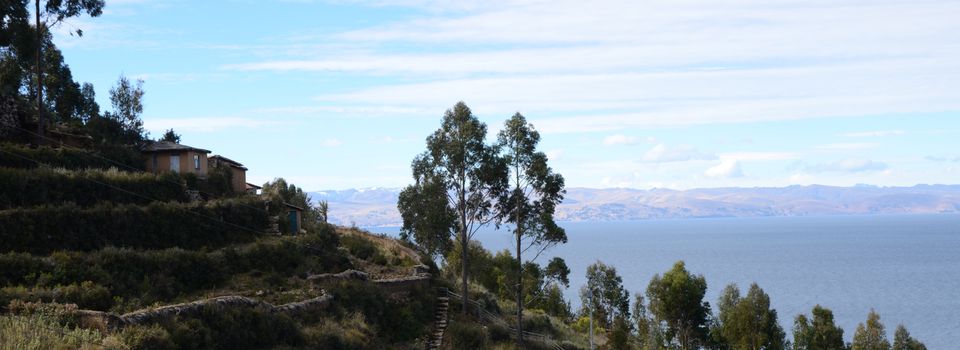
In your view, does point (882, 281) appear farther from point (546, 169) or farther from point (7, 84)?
point (7, 84)

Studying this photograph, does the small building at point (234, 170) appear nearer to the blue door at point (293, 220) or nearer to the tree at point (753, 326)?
the blue door at point (293, 220)

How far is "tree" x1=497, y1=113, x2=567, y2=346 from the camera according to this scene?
2012 inches

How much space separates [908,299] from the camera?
140625mm

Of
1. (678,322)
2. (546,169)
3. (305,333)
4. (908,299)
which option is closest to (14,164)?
(305,333)

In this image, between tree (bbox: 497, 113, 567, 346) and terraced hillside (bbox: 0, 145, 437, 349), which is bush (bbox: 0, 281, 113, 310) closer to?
terraced hillside (bbox: 0, 145, 437, 349)

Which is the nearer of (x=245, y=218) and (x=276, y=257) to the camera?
(x=276, y=257)

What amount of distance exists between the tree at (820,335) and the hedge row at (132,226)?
4075 cm

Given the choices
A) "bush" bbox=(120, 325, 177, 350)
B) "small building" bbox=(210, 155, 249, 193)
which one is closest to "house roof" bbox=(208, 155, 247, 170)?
"small building" bbox=(210, 155, 249, 193)

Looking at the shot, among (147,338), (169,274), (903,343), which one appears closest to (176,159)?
(169,274)

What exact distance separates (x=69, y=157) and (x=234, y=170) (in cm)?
1367

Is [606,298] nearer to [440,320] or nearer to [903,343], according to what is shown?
[903,343]

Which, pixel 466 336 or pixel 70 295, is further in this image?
pixel 466 336

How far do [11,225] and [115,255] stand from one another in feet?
13.4

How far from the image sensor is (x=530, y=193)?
52719 millimetres
